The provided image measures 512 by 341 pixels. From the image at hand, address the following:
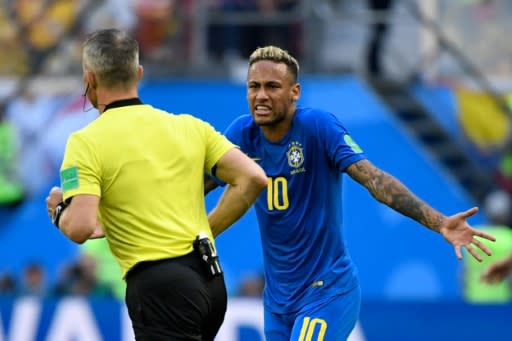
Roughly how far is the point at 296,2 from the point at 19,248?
460cm

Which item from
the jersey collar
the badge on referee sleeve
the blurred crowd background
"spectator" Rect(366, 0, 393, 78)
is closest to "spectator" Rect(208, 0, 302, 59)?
the blurred crowd background

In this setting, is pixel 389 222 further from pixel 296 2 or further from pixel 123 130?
pixel 123 130

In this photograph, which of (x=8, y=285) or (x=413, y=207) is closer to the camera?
(x=413, y=207)

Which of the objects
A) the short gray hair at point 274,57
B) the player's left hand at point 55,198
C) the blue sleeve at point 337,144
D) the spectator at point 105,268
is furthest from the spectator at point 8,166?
the player's left hand at point 55,198

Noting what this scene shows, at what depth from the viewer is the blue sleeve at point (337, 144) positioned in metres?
6.88

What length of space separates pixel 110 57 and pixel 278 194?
178 centimetres

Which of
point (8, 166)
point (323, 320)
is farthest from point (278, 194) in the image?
point (8, 166)

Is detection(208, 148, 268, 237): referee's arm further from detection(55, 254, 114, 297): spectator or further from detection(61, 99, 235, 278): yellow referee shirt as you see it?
detection(55, 254, 114, 297): spectator

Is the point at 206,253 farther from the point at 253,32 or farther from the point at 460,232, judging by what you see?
the point at 253,32

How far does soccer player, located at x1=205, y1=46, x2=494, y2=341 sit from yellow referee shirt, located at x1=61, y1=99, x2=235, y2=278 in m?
1.22

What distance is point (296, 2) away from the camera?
605 inches

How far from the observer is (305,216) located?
7.14m

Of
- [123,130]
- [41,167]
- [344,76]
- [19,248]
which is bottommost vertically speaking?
[19,248]

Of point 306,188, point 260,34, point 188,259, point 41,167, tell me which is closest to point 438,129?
point 260,34
